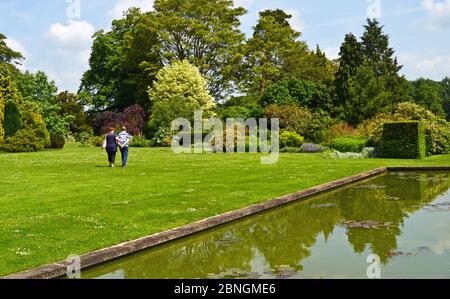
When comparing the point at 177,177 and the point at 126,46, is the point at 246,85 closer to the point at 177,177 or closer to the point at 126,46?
the point at 126,46

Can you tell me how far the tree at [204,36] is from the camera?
156 ft

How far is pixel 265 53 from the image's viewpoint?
168ft

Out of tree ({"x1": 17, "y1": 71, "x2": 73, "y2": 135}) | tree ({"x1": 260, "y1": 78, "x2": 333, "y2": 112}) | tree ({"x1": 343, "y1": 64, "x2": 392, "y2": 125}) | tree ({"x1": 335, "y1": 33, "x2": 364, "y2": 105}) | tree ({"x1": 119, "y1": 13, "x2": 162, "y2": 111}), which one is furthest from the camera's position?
tree ({"x1": 119, "y1": 13, "x2": 162, "y2": 111})

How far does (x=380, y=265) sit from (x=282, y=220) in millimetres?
3419

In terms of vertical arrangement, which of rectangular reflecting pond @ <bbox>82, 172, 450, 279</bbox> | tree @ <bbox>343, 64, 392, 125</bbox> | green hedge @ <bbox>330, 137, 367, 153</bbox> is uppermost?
tree @ <bbox>343, 64, 392, 125</bbox>

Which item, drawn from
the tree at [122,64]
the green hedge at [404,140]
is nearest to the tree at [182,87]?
the tree at [122,64]

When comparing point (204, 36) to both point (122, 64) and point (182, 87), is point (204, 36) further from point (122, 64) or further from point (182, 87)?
point (122, 64)

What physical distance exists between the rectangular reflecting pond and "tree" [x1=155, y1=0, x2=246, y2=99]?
39011 millimetres

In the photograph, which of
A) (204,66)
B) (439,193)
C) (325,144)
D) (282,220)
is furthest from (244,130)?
(282,220)

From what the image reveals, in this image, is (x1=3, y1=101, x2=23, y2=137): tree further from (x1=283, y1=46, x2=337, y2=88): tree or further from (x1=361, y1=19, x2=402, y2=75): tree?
(x1=361, y1=19, x2=402, y2=75): tree

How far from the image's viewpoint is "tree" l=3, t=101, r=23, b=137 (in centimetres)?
3259

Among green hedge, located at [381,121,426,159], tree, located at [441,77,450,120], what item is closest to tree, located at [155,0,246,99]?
green hedge, located at [381,121,426,159]

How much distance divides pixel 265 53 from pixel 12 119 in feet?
90.4
